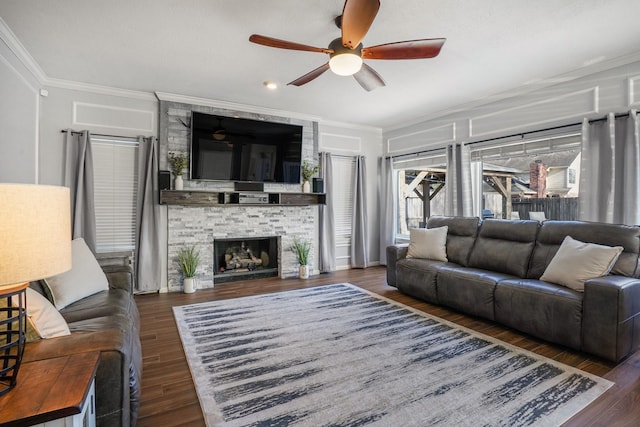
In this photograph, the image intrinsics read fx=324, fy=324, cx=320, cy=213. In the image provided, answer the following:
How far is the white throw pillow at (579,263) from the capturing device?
8.84ft

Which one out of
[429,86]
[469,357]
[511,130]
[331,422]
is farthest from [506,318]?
[429,86]

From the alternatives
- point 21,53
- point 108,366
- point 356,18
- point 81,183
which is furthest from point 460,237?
point 21,53

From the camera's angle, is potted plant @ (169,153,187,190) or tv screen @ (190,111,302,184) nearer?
potted plant @ (169,153,187,190)

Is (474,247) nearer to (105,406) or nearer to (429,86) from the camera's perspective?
(429,86)

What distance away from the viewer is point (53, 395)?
3.53 feet

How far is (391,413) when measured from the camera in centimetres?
185

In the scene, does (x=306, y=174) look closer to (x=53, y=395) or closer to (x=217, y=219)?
(x=217, y=219)

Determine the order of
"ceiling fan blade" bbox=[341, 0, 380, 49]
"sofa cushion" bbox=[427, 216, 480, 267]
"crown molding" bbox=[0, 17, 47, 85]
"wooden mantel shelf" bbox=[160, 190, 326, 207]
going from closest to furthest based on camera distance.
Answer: "ceiling fan blade" bbox=[341, 0, 380, 49] < "crown molding" bbox=[0, 17, 47, 85] < "sofa cushion" bbox=[427, 216, 480, 267] < "wooden mantel shelf" bbox=[160, 190, 326, 207]

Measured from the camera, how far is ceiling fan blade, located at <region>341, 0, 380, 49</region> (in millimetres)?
1828

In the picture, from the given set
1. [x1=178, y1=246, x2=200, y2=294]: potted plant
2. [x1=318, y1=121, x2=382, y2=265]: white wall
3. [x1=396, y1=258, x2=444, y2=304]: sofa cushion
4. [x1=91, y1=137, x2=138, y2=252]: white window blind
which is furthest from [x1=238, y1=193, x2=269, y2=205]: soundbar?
[x1=396, y1=258, x2=444, y2=304]: sofa cushion

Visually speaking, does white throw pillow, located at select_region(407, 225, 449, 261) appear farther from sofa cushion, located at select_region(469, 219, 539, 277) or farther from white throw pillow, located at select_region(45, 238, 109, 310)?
white throw pillow, located at select_region(45, 238, 109, 310)

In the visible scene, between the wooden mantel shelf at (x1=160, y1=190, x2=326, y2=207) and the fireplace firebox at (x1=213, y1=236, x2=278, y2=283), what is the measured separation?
2.01 feet

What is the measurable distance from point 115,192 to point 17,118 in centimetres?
128

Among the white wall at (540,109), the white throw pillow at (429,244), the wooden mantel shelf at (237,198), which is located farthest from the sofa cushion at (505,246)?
the wooden mantel shelf at (237,198)
